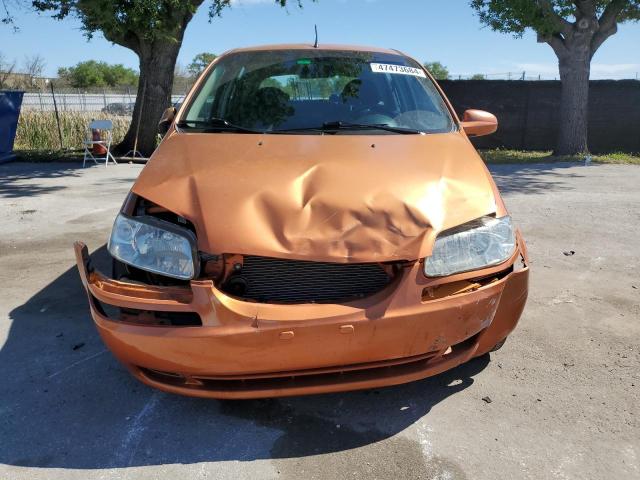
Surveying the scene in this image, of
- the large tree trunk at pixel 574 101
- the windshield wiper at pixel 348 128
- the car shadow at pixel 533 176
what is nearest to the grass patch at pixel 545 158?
the large tree trunk at pixel 574 101

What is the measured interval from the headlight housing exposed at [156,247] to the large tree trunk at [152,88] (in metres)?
10.3

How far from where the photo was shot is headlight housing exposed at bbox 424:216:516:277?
2.29 m

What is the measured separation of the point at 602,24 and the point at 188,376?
45.1ft

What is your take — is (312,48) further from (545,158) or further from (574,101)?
(574,101)

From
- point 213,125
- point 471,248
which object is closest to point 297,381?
point 471,248

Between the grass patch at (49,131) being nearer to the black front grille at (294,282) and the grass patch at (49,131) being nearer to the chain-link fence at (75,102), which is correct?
the chain-link fence at (75,102)

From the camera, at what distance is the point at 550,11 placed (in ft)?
39.0

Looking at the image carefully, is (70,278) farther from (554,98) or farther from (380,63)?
(554,98)

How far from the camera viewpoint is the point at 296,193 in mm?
2414

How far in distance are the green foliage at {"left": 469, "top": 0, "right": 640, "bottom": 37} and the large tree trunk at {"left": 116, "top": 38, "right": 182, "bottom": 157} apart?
756 cm

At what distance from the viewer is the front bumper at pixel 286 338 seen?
211 cm

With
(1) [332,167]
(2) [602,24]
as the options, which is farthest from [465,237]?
(2) [602,24]

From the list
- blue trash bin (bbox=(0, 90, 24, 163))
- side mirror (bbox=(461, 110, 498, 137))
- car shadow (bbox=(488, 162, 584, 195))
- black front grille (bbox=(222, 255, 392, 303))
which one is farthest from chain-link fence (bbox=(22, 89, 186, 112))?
black front grille (bbox=(222, 255, 392, 303))

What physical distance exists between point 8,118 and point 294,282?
462 inches
